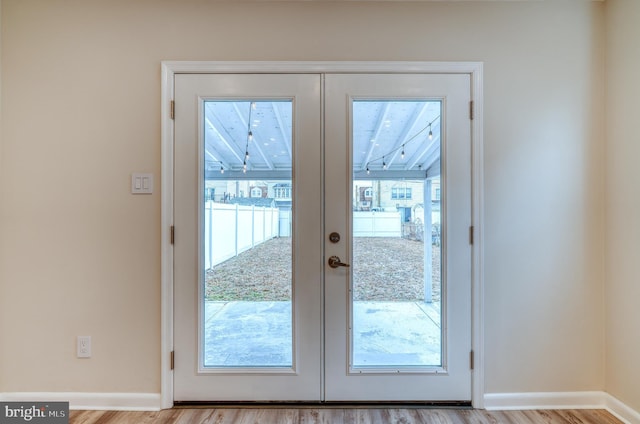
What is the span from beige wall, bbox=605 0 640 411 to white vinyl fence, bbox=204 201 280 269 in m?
2.02

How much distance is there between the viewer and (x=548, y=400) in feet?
6.20

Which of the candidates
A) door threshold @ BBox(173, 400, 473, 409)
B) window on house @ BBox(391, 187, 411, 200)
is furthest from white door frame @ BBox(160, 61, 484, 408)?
window on house @ BBox(391, 187, 411, 200)

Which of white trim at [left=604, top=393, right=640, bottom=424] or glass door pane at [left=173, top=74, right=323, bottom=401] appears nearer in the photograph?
white trim at [left=604, top=393, right=640, bottom=424]

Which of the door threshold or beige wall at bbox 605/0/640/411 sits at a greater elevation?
beige wall at bbox 605/0/640/411

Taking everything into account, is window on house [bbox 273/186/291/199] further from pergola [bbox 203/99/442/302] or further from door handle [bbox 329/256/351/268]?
door handle [bbox 329/256/351/268]

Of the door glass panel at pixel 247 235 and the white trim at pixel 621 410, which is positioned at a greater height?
the door glass panel at pixel 247 235

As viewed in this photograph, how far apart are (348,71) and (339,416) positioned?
2051mm

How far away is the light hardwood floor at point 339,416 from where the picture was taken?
1776mm

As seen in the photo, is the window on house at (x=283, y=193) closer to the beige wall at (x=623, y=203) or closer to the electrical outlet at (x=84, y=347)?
the electrical outlet at (x=84, y=347)

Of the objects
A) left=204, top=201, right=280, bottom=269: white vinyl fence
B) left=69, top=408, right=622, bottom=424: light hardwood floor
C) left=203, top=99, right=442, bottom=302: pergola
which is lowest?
left=69, top=408, right=622, bottom=424: light hardwood floor

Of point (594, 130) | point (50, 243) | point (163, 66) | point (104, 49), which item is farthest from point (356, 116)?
point (50, 243)

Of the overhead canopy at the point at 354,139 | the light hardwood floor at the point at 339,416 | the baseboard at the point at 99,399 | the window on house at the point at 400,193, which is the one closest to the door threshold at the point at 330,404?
the light hardwood floor at the point at 339,416

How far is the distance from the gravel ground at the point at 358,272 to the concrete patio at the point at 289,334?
0.06 meters

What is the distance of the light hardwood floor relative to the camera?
1.78 metres
